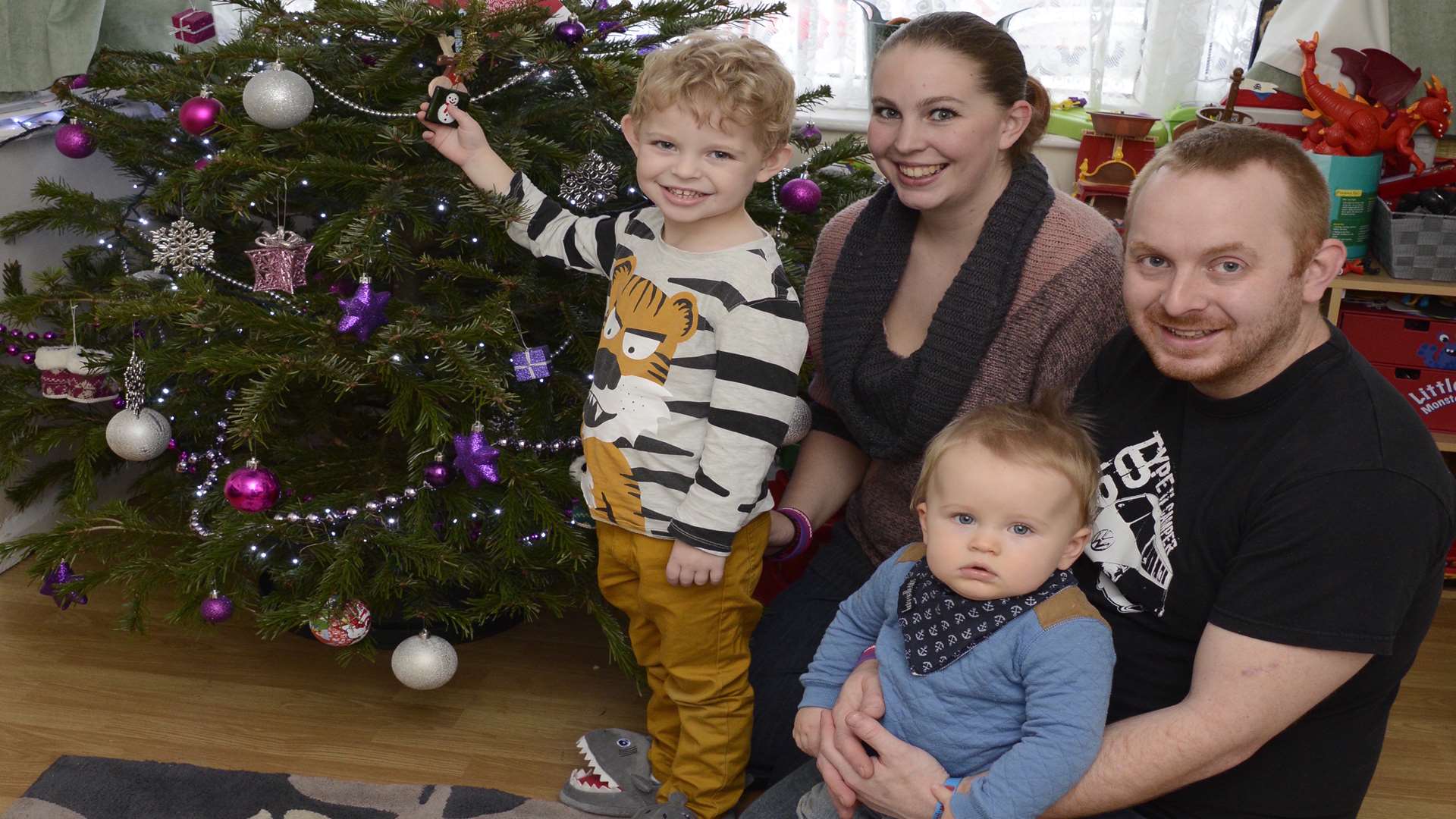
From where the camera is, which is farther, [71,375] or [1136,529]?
[71,375]

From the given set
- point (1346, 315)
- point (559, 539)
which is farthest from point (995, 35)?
point (1346, 315)

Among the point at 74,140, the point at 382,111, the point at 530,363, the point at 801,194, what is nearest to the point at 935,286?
the point at 801,194

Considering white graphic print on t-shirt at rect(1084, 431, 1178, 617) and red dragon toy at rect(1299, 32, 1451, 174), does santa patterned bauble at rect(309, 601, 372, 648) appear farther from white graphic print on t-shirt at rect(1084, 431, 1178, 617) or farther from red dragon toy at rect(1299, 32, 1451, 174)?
red dragon toy at rect(1299, 32, 1451, 174)

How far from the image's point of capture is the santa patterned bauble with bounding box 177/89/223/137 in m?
1.63

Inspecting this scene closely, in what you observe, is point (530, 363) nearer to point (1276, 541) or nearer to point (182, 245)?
point (182, 245)

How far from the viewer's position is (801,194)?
189cm

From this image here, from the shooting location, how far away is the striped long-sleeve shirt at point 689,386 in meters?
1.46

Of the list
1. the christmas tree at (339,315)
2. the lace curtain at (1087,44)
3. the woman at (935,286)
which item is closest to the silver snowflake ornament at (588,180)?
the christmas tree at (339,315)

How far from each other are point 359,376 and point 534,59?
49 centimetres

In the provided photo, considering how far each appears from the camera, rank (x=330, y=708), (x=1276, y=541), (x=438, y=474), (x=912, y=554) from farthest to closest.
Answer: (x=330, y=708) → (x=438, y=474) → (x=912, y=554) → (x=1276, y=541)

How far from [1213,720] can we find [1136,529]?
227mm

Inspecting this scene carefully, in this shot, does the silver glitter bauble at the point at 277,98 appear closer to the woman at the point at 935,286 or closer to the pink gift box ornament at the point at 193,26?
the pink gift box ornament at the point at 193,26

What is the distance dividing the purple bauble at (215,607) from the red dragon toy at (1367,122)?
7.34 feet

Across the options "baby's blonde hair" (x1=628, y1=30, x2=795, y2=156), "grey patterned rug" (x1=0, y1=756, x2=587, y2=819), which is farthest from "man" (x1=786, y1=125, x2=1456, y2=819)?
"grey patterned rug" (x1=0, y1=756, x2=587, y2=819)
